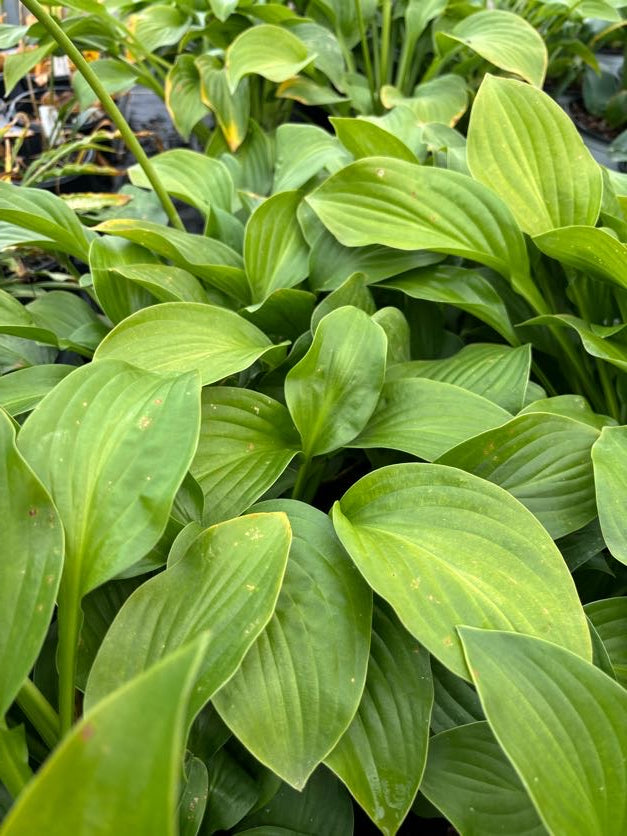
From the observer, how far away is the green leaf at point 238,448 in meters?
0.63

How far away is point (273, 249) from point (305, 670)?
1.95 ft

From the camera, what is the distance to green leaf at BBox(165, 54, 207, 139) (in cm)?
145

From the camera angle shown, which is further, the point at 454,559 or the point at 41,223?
the point at 41,223

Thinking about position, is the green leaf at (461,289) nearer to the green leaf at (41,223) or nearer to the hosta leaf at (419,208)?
the hosta leaf at (419,208)

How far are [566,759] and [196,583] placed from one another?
29cm

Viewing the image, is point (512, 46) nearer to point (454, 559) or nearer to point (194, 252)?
point (194, 252)

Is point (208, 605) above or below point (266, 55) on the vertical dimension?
below

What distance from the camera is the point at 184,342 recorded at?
0.74m

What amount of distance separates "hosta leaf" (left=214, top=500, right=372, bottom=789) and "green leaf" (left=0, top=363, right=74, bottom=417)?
345 mm

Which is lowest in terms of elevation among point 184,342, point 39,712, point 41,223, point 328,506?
point 328,506

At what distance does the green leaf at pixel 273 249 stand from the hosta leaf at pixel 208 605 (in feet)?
1.45

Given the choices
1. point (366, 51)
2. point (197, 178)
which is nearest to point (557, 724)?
point (197, 178)

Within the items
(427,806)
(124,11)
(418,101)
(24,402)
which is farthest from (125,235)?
(124,11)

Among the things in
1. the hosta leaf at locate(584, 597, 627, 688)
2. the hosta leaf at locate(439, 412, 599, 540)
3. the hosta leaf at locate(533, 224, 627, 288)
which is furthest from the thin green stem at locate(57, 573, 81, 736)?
the hosta leaf at locate(533, 224, 627, 288)
